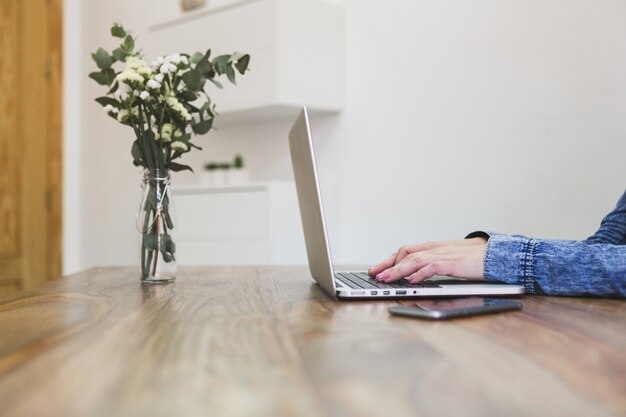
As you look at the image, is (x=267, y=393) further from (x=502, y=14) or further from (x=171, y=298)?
(x=502, y=14)

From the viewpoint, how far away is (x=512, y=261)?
1.05m

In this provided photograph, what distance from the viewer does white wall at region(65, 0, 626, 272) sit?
2340mm

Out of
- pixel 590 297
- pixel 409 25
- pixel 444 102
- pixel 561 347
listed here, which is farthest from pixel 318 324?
pixel 409 25

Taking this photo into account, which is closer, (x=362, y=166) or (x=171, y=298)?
(x=171, y=298)

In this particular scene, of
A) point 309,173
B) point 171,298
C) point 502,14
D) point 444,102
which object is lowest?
point 171,298

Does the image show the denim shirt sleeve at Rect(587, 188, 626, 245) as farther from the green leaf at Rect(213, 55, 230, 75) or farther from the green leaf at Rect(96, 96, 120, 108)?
the green leaf at Rect(96, 96, 120, 108)

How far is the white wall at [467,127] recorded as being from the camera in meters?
2.34

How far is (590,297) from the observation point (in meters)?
1.00

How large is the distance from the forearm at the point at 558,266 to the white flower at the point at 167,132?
0.66m

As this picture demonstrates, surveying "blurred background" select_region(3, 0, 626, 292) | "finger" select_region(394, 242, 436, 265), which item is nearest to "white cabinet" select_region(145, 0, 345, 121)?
"blurred background" select_region(3, 0, 626, 292)

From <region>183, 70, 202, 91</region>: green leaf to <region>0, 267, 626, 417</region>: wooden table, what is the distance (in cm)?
54

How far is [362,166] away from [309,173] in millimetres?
2081

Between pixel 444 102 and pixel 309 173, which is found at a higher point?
pixel 444 102

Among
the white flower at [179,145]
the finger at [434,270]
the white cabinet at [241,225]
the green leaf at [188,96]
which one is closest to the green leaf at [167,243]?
the white flower at [179,145]
